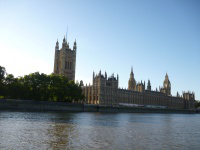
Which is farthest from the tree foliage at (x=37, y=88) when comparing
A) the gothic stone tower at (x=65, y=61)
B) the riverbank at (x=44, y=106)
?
the gothic stone tower at (x=65, y=61)

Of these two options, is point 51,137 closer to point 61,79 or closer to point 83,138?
point 83,138

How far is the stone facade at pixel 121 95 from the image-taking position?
121m

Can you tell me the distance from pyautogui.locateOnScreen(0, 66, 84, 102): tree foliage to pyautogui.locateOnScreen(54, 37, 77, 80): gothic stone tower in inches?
1549

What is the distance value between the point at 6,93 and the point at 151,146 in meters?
59.7

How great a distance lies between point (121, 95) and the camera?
13175 centimetres

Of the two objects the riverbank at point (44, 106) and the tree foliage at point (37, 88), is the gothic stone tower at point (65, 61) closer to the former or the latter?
the riverbank at point (44, 106)

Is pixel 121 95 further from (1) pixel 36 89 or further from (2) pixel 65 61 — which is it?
(1) pixel 36 89

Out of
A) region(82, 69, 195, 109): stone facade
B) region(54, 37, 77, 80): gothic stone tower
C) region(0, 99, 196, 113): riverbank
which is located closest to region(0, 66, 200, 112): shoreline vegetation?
region(0, 99, 196, 113): riverbank

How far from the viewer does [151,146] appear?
68.3 feet

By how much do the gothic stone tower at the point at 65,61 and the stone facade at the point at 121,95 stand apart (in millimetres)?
11615

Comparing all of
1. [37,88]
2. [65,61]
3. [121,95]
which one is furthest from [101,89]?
[37,88]

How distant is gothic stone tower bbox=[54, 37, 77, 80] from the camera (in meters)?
125

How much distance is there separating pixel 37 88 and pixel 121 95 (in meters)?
62.4

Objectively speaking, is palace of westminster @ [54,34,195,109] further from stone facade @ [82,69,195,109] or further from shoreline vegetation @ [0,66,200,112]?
shoreline vegetation @ [0,66,200,112]
